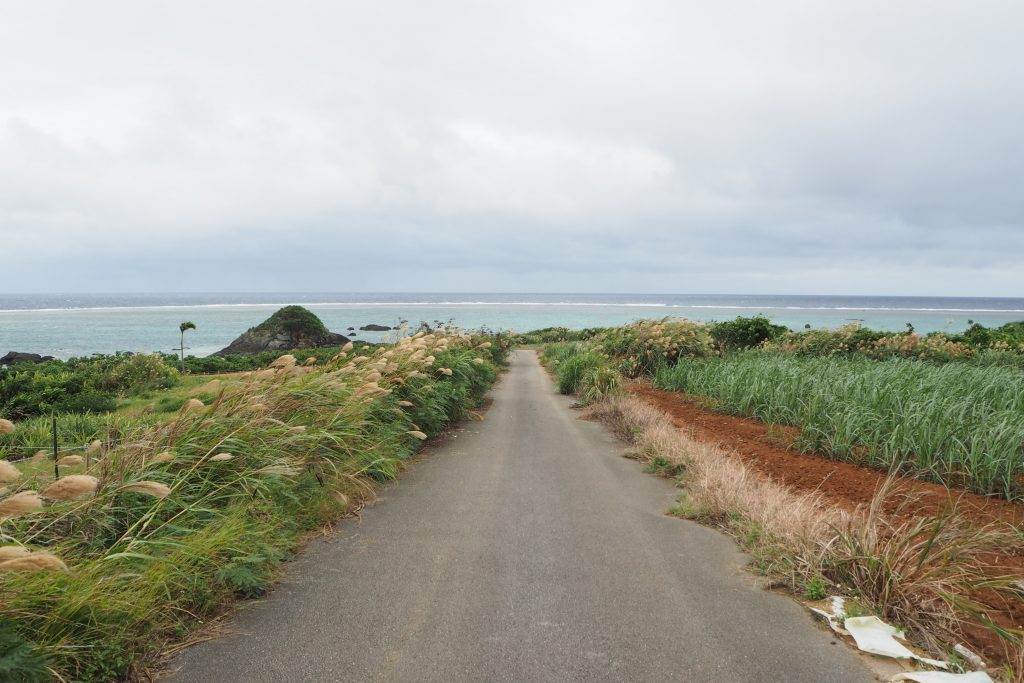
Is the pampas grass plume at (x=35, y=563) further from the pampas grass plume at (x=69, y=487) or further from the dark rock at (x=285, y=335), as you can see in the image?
the dark rock at (x=285, y=335)

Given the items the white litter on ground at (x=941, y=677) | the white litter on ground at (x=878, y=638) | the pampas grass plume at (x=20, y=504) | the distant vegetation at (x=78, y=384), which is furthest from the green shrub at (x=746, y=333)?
the pampas grass plume at (x=20, y=504)

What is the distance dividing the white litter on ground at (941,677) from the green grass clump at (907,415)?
3.78 metres

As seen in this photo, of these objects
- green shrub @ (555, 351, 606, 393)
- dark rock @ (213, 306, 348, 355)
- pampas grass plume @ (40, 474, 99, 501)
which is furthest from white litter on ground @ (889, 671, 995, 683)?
dark rock @ (213, 306, 348, 355)

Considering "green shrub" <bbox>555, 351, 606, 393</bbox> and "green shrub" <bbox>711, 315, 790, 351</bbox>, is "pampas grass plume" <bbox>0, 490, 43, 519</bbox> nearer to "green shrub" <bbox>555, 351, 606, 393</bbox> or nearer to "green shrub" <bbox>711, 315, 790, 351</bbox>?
"green shrub" <bbox>555, 351, 606, 393</bbox>

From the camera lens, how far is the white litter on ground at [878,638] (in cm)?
303

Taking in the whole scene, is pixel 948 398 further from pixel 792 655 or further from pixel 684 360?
pixel 684 360

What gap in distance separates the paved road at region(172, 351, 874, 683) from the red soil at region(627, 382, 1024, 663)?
3.97 ft

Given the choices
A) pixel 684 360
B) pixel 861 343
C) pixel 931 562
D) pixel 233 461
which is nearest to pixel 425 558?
pixel 233 461

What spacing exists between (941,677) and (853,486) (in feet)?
11.9

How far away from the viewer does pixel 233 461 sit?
15.2ft

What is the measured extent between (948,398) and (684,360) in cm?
808

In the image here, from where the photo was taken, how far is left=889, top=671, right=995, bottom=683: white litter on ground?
2.73 metres

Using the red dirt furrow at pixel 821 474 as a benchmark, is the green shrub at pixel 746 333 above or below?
above

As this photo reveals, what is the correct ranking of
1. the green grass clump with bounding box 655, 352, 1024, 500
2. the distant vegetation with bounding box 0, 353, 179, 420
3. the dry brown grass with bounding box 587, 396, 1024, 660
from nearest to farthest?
the dry brown grass with bounding box 587, 396, 1024, 660, the green grass clump with bounding box 655, 352, 1024, 500, the distant vegetation with bounding box 0, 353, 179, 420
